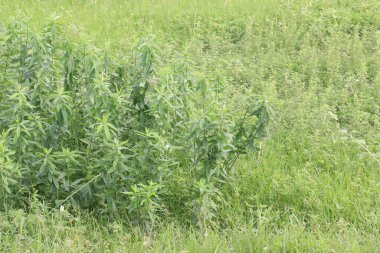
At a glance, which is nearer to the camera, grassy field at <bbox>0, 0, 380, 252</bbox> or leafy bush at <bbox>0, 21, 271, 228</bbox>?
grassy field at <bbox>0, 0, 380, 252</bbox>

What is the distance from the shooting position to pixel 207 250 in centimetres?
458

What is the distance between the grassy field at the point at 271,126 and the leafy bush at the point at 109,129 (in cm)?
10

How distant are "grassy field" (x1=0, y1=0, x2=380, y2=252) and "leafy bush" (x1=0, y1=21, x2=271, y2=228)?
96 mm

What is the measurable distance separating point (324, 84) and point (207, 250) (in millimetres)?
3957

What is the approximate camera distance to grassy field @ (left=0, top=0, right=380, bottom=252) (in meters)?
4.75

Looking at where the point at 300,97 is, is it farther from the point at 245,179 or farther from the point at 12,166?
the point at 12,166

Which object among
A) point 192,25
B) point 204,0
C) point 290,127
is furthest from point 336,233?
point 204,0

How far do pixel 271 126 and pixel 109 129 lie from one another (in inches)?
94.4

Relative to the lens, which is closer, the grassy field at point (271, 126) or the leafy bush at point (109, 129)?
the grassy field at point (271, 126)

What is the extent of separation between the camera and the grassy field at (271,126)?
15.6 feet

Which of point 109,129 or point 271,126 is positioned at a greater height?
point 109,129

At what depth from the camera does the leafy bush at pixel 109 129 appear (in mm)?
5141

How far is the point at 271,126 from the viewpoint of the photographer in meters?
6.89

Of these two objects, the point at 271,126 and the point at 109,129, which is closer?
the point at 109,129
